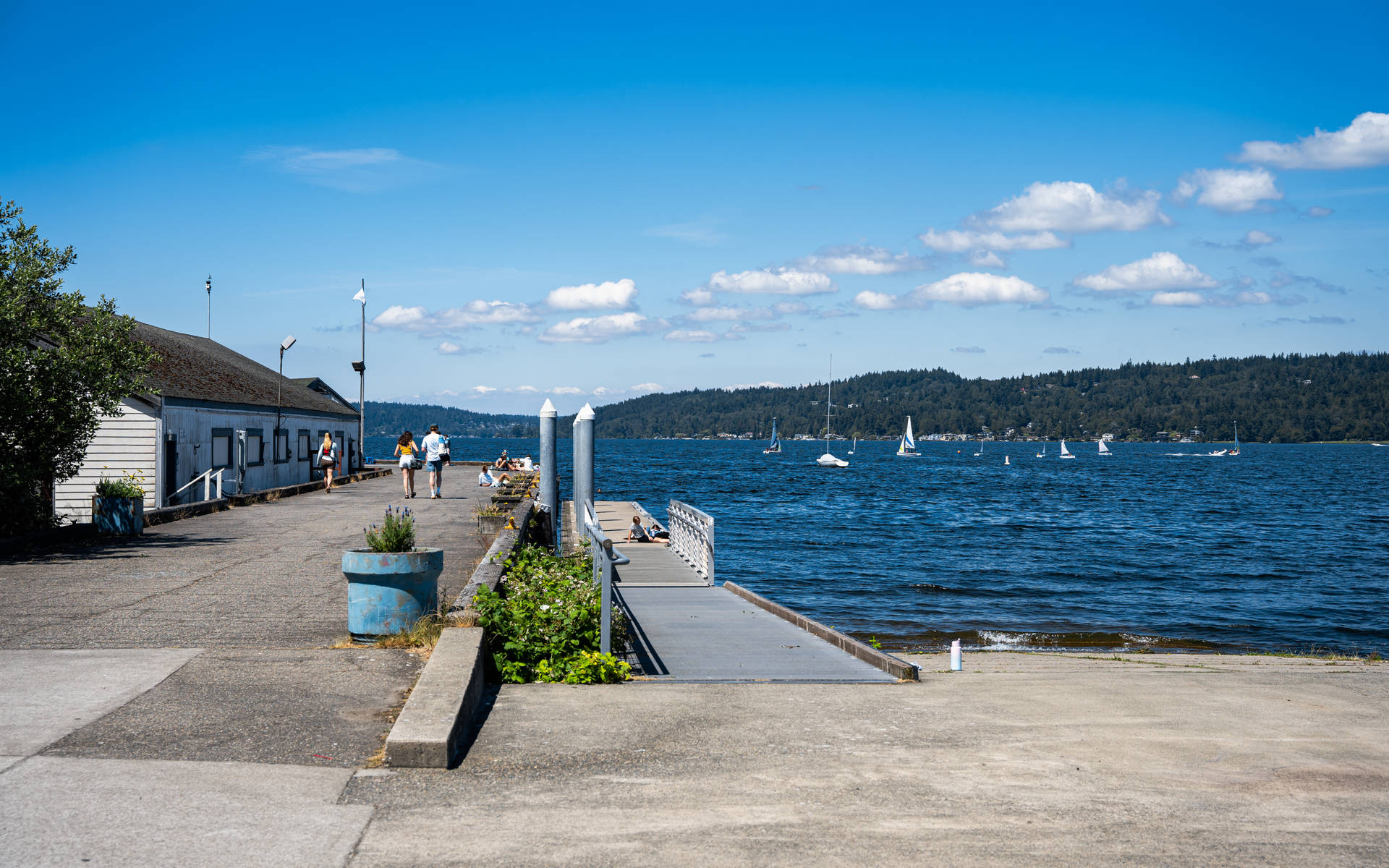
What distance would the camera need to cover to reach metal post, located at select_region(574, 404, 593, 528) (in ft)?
49.2

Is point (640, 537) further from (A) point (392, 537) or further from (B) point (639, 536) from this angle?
(A) point (392, 537)

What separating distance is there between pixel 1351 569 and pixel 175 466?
35364mm

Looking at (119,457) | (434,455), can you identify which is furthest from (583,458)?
(119,457)

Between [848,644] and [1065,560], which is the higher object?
[848,644]

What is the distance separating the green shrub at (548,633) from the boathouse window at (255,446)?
2408cm

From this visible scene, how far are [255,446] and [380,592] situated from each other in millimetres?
24670

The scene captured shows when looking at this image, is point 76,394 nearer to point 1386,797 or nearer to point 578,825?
point 578,825

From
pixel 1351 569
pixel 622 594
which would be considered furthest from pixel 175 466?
pixel 1351 569

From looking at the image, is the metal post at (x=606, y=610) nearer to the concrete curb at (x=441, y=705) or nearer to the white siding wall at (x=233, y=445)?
the concrete curb at (x=441, y=705)

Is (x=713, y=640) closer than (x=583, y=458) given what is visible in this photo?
Yes

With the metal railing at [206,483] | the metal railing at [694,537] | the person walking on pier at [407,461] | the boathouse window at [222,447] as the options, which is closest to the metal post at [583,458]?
the metal railing at [694,537]

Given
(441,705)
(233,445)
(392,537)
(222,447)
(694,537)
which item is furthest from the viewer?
(233,445)

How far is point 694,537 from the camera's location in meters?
18.8

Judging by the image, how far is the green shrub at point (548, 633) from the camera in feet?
27.1
